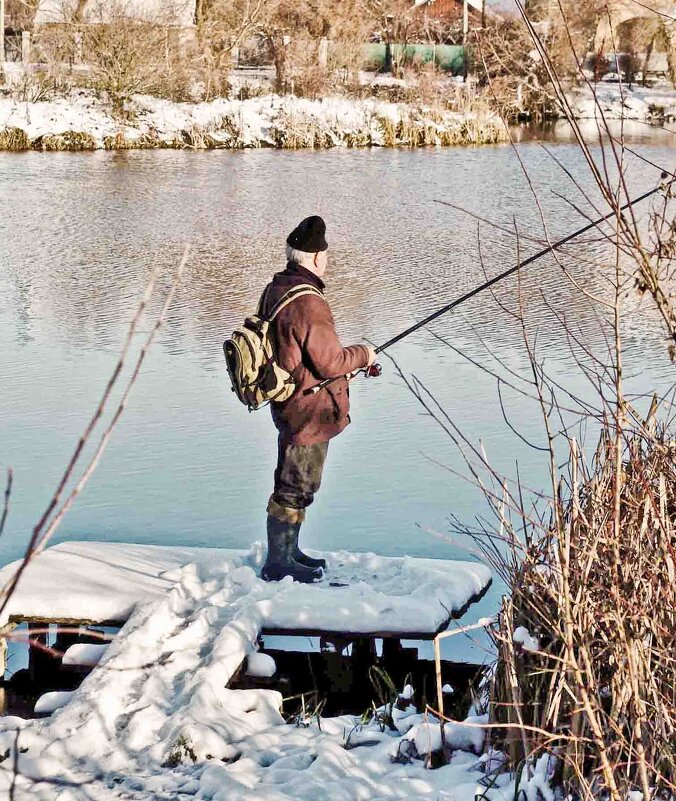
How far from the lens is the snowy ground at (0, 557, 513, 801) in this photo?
113 inches

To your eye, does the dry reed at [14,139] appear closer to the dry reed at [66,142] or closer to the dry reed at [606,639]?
the dry reed at [66,142]

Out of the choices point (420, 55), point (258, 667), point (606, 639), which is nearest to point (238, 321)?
point (258, 667)

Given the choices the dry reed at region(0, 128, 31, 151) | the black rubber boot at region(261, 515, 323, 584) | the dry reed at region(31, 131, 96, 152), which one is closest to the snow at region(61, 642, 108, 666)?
the black rubber boot at region(261, 515, 323, 584)

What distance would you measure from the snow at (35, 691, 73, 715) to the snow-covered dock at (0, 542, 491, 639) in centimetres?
30

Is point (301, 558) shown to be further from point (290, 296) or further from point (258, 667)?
point (290, 296)

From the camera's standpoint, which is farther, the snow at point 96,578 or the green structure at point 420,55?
the green structure at point 420,55

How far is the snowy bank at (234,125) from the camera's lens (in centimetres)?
1928

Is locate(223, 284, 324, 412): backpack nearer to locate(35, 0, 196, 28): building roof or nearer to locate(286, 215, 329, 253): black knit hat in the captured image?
locate(286, 215, 329, 253): black knit hat

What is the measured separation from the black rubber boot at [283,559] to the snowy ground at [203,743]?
1.57 ft

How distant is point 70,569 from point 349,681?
3.28 feet

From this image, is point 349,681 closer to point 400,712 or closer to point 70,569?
point 400,712

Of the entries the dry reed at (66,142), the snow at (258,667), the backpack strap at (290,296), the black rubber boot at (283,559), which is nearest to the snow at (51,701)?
the snow at (258,667)

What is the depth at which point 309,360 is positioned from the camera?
4.00 m

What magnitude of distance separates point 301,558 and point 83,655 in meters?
0.83
